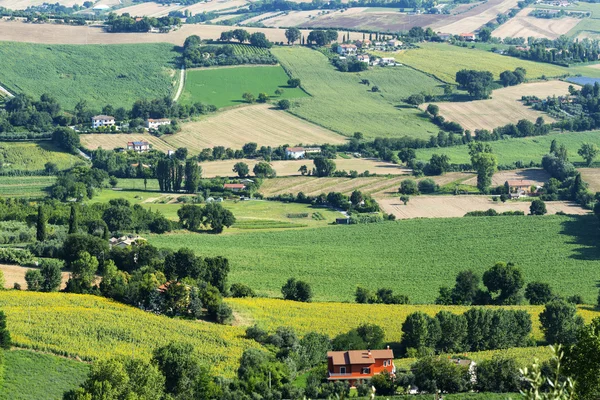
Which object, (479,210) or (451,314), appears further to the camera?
(479,210)

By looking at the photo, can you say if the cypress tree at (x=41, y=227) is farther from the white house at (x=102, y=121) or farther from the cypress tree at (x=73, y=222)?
the white house at (x=102, y=121)

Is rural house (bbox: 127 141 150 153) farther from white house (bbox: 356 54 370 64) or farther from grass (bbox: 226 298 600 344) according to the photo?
grass (bbox: 226 298 600 344)

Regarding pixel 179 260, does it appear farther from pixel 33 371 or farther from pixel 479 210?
pixel 479 210

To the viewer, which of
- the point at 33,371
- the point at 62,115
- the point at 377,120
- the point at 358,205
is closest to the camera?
the point at 33,371

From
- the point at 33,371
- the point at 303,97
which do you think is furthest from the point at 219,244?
the point at 303,97

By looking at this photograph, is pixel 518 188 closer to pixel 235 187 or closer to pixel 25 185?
pixel 235 187

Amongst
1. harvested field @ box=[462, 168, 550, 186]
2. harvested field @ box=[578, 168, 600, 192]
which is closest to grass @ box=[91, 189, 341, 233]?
harvested field @ box=[462, 168, 550, 186]
